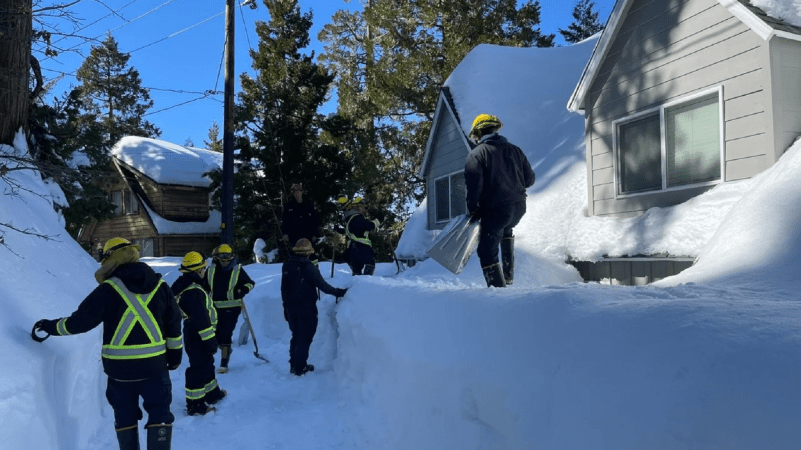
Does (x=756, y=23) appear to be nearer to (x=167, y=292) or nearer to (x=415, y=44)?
(x=167, y=292)

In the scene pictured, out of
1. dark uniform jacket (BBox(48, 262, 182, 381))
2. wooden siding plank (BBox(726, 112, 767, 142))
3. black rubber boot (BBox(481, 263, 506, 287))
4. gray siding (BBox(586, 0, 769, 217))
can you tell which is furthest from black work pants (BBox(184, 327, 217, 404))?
wooden siding plank (BBox(726, 112, 767, 142))

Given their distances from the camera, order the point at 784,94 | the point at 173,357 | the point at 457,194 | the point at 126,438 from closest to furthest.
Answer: the point at 126,438 → the point at 173,357 → the point at 784,94 → the point at 457,194

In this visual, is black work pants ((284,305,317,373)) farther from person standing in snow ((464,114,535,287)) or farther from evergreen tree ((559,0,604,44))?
evergreen tree ((559,0,604,44))

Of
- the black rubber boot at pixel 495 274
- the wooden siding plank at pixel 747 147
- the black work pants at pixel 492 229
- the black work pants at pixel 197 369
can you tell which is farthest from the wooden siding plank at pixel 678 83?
the black work pants at pixel 197 369

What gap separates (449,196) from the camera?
13.8m

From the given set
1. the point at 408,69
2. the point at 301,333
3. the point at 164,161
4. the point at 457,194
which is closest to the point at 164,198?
the point at 164,161

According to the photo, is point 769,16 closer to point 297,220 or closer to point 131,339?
point 131,339

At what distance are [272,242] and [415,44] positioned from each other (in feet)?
31.7

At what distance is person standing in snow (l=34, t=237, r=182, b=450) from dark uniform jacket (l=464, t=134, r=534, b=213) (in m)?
2.82

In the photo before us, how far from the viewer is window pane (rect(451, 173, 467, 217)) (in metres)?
13.1

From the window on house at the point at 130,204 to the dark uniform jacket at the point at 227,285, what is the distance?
23112mm

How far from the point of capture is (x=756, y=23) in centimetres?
595

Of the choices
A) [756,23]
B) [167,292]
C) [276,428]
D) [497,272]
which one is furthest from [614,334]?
[756,23]

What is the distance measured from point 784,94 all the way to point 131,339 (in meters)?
6.68
